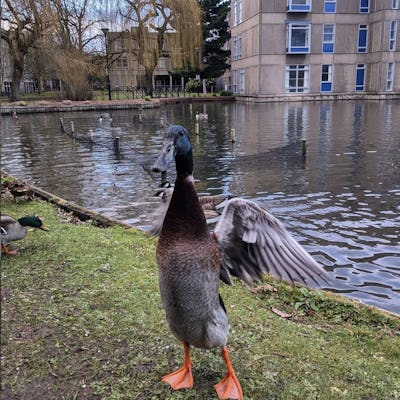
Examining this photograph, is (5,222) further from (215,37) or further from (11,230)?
(215,37)

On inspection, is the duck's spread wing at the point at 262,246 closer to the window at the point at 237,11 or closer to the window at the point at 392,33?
the window at the point at 392,33

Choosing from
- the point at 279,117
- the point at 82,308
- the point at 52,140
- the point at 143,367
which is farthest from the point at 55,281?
the point at 279,117

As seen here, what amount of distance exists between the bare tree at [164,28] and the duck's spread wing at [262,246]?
3824 cm

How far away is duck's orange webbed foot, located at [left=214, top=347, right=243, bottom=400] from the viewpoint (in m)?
2.68

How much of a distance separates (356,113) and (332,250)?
21978 mm

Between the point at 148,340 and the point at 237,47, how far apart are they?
45.4m

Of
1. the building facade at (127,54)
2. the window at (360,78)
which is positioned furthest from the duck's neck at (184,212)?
the window at (360,78)

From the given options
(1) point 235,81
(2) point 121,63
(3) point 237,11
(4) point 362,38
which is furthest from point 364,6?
(2) point 121,63

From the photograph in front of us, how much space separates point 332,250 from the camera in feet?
20.9

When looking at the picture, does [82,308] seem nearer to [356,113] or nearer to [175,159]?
[175,159]

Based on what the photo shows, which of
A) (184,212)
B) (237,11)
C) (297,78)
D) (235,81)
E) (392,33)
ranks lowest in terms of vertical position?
(184,212)

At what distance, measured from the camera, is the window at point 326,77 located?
130 ft

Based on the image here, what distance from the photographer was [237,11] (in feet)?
145

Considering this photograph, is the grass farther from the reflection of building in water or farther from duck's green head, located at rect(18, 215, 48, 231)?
the reflection of building in water
